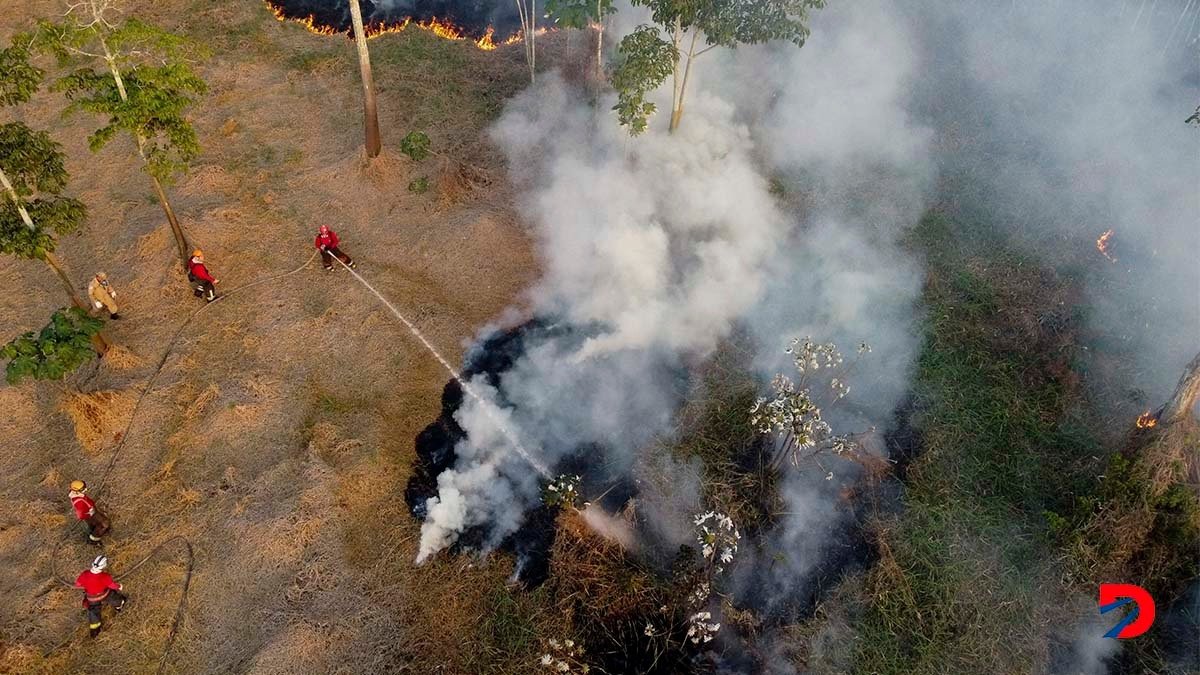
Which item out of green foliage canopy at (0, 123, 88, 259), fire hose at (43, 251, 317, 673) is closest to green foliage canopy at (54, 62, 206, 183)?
green foliage canopy at (0, 123, 88, 259)

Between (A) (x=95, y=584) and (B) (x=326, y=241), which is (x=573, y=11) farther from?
(A) (x=95, y=584)

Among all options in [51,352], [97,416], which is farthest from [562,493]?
[51,352]

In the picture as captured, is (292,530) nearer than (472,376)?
Yes

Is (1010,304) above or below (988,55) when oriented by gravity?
below

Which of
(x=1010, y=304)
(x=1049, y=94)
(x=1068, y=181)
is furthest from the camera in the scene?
(x=1049, y=94)

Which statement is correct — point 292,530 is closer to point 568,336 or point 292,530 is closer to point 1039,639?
point 568,336

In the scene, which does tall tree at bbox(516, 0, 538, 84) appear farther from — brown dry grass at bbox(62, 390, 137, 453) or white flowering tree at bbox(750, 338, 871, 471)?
brown dry grass at bbox(62, 390, 137, 453)

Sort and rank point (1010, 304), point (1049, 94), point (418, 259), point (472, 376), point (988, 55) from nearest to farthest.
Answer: point (472, 376) → point (1010, 304) → point (418, 259) → point (1049, 94) → point (988, 55)

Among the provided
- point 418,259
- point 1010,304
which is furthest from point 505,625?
point 1010,304
